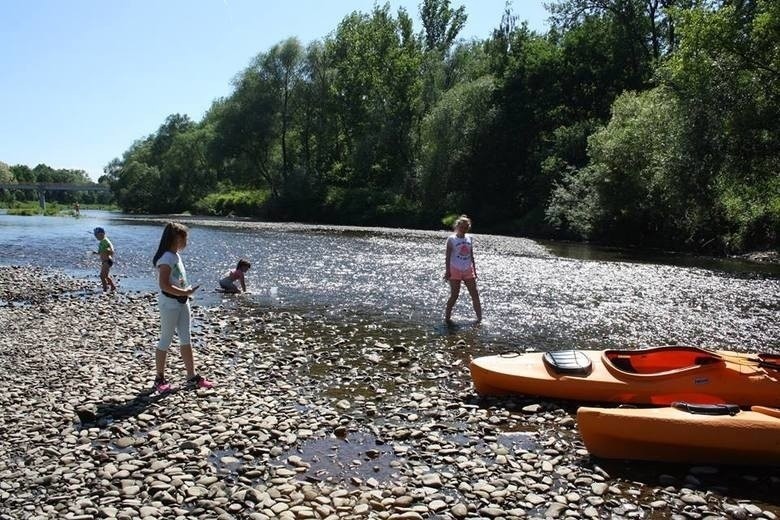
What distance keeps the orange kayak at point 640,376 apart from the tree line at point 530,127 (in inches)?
829

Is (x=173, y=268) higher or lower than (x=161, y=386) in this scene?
higher

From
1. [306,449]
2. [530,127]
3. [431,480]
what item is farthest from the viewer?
[530,127]

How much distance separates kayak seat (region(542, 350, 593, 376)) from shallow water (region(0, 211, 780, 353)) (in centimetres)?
272

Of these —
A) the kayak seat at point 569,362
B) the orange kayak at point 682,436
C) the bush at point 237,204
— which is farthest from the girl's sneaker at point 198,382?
the bush at point 237,204

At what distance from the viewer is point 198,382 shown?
8.61m

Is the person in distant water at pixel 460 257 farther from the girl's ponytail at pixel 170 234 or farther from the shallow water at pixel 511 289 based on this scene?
the girl's ponytail at pixel 170 234

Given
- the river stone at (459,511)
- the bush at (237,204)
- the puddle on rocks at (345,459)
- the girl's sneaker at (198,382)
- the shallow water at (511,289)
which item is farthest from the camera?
the bush at (237,204)

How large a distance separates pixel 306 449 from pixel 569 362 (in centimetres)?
398

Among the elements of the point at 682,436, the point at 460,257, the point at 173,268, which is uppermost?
the point at 460,257

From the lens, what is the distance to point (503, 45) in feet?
195

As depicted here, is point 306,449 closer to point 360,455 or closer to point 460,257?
point 360,455

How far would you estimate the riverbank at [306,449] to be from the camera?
5.48 metres

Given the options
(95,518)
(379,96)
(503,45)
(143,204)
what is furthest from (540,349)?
(143,204)

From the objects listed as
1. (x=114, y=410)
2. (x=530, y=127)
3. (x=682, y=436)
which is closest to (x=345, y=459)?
(x=114, y=410)
